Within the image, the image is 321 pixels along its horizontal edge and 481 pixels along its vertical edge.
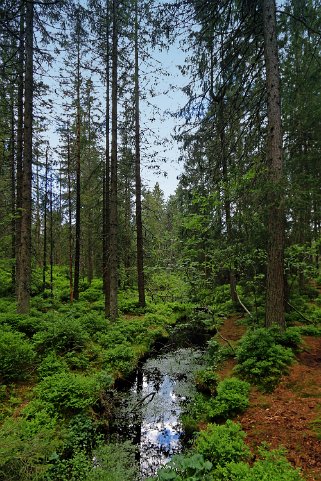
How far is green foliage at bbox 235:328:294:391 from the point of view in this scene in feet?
20.0

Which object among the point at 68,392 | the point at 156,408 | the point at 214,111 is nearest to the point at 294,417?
the point at 156,408

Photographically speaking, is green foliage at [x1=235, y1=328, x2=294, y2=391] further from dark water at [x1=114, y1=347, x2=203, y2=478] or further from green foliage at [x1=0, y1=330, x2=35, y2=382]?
green foliage at [x1=0, y1=330, x2=35, y2=382]

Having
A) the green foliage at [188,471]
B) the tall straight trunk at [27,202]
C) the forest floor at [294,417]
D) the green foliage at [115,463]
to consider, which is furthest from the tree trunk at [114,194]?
the green foliage at [188,471]

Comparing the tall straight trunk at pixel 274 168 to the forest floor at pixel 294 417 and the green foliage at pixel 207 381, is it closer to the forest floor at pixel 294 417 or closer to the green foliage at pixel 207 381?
the forest floor at pixel 294 417

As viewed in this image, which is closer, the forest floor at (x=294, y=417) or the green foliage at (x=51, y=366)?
the forest floor at (x=294, y=417)

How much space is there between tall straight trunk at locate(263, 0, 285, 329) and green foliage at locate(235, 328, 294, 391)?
59 cm

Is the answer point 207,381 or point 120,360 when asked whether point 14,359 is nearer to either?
point 120,360

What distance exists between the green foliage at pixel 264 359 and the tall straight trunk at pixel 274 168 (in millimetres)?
594

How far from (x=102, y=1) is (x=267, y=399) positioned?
14232 mm

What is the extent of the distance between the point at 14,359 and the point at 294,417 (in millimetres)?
5933

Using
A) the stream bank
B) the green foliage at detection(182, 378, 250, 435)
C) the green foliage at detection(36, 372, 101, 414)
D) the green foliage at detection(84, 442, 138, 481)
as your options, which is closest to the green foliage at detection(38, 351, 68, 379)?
the green foliage at detection(36, 372, 101, 414)

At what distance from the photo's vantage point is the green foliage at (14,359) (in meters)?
6.51

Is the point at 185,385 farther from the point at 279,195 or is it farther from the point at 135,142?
the point at 135,142

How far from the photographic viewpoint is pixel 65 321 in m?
8.72
